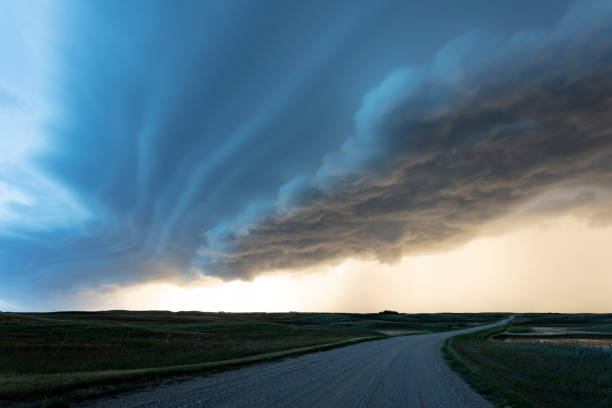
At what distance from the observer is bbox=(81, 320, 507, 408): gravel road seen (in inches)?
463

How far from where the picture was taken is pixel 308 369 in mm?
19578

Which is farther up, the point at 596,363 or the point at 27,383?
the point at 27,383

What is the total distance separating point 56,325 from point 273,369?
47.9 m

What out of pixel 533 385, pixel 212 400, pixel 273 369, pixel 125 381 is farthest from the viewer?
pixel 273 369

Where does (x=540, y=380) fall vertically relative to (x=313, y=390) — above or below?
below

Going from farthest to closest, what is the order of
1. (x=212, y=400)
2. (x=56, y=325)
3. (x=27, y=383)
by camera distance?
(x=56, y=325) → (x=27, y=383) → (x=212, y=400)

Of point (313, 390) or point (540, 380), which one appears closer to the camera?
point (313, 390)

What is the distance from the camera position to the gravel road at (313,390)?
38.5 feet

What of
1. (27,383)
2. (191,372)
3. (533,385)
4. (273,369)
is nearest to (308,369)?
(273,369)

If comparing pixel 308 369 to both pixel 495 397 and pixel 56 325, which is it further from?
pixel 56 325

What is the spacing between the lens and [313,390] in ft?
45.5

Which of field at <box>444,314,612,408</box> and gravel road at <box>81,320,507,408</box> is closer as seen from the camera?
gravel road at <box>81,320,507,408</box>

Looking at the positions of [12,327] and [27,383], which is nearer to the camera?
[27,383]

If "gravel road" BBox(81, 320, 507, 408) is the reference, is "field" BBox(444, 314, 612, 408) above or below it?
below
